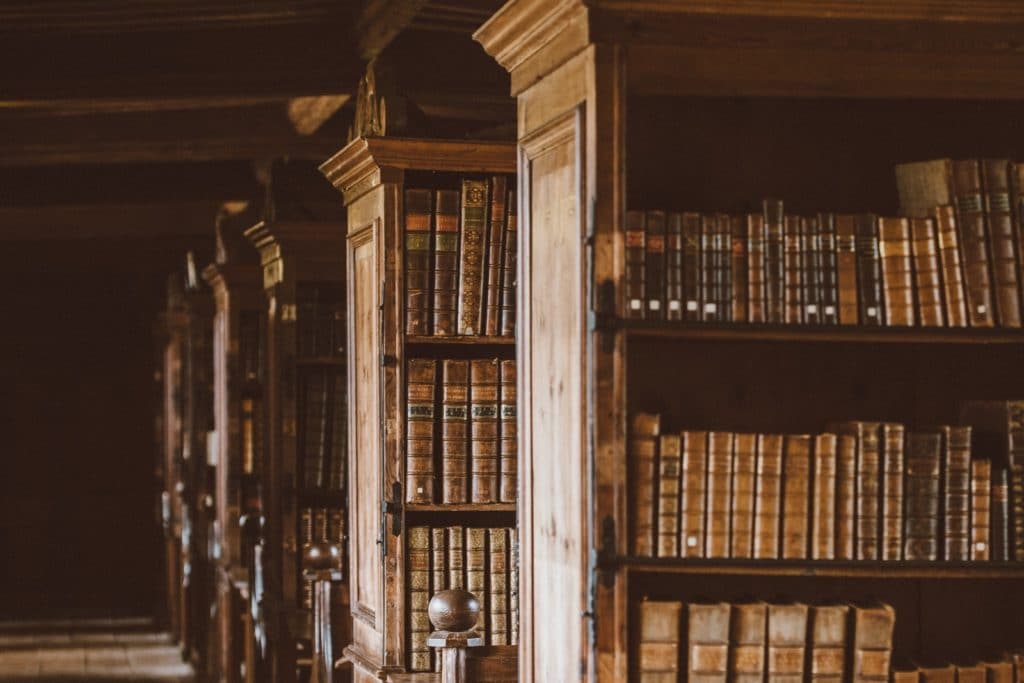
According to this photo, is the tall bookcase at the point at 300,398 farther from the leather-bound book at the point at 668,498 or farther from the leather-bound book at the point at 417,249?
the leather-bound book at the point at 668,498

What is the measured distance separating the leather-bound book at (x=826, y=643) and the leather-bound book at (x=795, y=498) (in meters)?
0.13

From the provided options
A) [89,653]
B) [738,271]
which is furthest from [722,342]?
[89,653]

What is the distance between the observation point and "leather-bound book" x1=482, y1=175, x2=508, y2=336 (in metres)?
5.21

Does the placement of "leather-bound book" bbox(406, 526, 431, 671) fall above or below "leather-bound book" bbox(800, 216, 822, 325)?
below

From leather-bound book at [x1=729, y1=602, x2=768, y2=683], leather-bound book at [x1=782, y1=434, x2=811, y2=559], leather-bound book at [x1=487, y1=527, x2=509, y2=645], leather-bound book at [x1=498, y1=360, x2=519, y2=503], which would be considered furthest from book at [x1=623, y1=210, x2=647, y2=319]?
leather-bound book at [x1=487, y1=527, x2=509, y2=645]

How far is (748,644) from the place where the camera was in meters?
3.51

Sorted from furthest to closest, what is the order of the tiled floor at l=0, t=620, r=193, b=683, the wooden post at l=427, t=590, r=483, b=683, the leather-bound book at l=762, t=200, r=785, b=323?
the tiled floor at l=0, t=620, r=193, b=683
the wooden post at l=427, t=590, r=483, b=683
the leather-bound book at l=762, t=200, r=785, b=323

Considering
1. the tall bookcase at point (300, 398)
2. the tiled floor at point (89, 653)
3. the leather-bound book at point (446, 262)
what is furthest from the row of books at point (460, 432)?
the tiled floor at point (89, 653)

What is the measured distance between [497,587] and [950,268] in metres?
2.18

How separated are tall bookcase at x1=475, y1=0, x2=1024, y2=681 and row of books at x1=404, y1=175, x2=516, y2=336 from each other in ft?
4.03

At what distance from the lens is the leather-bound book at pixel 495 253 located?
5.21 metres

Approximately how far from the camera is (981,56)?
146 inches

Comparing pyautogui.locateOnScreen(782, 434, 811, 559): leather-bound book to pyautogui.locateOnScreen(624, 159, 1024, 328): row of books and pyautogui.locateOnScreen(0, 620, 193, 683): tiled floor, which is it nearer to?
pyautogui.locateOnScreen(624, 159, 1024, 328): row of books

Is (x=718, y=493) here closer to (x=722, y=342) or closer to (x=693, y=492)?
(x=693, y=492)
